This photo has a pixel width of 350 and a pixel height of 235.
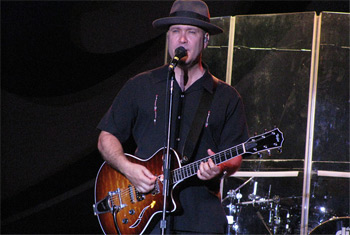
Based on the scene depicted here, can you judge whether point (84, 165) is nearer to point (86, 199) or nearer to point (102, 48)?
point (86, 199)

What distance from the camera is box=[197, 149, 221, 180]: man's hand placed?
2958mm

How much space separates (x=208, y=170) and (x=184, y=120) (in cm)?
44

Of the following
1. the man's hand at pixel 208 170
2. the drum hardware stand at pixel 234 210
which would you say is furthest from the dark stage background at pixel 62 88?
the man's hand at pixel 208 170

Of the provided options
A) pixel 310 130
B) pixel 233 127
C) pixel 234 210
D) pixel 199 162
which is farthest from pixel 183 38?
pixel 234 210

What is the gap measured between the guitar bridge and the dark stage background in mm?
2221

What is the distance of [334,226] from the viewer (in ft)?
17.0

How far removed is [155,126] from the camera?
3.29 metres

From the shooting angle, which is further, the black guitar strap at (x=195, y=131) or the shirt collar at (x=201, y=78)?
the shirt collar at (x=201, y=78)

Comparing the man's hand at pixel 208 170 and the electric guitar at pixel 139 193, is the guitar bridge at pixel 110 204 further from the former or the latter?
the man's hand at pixel 208 170

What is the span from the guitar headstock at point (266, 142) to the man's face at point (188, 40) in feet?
2.26

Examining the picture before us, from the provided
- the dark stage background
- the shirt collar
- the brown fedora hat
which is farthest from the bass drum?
the brown fedora hat

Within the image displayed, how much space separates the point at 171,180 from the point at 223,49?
9.79 ft

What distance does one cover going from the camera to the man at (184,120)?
3.09m

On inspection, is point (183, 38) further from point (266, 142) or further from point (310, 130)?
point (310, 130)
